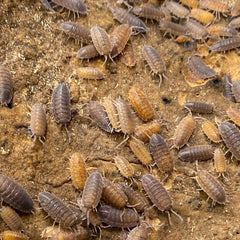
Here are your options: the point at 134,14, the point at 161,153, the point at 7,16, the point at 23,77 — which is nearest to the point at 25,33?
the point at 7,16

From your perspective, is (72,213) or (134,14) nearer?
(72,213)

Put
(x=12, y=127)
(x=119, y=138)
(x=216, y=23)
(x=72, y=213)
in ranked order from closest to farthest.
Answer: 1. (x=72, y=213)
2. (x=12, y=127)
3. (x=119, y=138)
4. (x=216, y=23)

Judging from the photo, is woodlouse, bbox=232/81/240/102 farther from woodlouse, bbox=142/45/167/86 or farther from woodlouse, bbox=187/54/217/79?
woodlouse, bbox=142/45/167/86

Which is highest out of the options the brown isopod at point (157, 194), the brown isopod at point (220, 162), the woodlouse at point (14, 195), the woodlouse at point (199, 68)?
the woodlouse at point (199, 68)

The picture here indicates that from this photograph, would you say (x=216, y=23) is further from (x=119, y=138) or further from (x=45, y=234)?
(x=45, y=234)

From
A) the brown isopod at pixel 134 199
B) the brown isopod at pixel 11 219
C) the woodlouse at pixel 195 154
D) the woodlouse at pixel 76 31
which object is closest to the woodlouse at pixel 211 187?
the woodlouse at pixel 195 154

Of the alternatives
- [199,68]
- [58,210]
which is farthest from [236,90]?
[58,210]

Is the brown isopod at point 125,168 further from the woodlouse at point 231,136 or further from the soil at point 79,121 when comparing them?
the woodlouse at point 231,136
